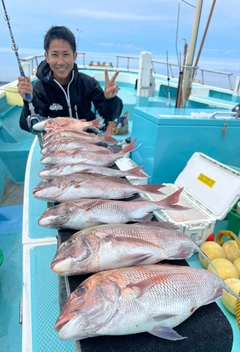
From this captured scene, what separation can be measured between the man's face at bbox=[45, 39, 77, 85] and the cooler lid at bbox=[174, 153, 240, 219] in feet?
5.75

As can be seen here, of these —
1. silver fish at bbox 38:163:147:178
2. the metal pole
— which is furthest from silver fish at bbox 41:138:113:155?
the metal pole

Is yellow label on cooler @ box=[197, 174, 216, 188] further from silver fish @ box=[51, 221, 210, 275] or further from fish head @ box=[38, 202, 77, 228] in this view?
fish head @ box=[38, 202, 77, 228]

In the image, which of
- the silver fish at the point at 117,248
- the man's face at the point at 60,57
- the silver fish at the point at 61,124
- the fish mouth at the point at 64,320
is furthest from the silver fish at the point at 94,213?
the man's face at the point at 60,57

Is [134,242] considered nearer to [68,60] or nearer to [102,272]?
[102,272]

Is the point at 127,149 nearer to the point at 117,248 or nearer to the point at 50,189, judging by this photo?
the point at 50,189

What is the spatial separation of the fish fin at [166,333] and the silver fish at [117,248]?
27 cm

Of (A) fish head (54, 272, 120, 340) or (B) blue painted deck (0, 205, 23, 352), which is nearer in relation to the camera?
(A) fish head (54, 272, 120, 340)

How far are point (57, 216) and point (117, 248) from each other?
385 mm

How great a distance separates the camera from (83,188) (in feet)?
5.14

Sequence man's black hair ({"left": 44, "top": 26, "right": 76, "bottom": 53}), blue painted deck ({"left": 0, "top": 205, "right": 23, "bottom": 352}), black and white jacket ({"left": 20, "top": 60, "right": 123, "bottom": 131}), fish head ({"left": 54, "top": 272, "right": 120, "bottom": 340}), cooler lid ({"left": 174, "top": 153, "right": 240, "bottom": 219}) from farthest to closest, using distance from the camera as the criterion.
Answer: black and white jacket ({"left": 20, "top": 60, "right": 123, "bottom": 131}) < man's black hair ({"left": 44, "top": 26, "right": 76, "bottom": 53}) < cooler lid ({"left": 174, "top": 153, "right": 240, "bottom": 219}) < blue painted deck ({"left": 0, "top": 205, "right": 23, "bottom": 352}) < fish head ({"left": 54, "top": 272, "right": 120, "bottom": 340})

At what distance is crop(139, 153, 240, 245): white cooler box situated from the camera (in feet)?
6.75

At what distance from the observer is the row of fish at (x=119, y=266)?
32.7 inches

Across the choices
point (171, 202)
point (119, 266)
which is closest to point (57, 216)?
point (119, 266)

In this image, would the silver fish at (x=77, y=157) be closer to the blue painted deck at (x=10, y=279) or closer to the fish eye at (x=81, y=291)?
the fish eye at (x=81, y=291)
